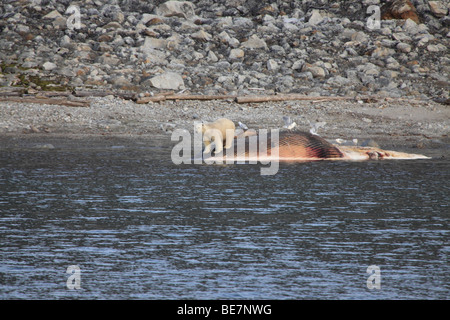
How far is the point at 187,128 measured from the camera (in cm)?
2441

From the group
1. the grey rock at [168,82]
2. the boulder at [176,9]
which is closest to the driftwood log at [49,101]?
the grey rock at [168,82]

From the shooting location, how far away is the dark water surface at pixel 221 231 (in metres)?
7.82

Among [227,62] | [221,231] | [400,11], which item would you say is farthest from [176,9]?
[221,231]

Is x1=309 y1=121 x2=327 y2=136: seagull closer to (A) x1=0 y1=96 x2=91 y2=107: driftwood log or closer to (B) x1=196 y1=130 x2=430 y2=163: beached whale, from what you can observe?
(B) x1=196 y1=130 x2=430 y2=163: beached whale

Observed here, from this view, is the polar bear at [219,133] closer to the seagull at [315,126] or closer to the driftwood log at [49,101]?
the seagull at [315,126]

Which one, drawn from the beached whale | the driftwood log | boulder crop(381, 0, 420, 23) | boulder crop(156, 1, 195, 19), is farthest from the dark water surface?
boulder crop(381, 0, 420, 23)

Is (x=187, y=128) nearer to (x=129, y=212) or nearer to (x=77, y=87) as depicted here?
(x=77, y=87)

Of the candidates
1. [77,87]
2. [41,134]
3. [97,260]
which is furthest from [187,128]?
[97,260]

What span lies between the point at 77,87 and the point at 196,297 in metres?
22.9

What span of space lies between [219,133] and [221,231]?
7.99 metres

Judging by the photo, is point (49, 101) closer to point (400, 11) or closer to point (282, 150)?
point (282, 150)

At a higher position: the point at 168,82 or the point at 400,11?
the point at 400,11

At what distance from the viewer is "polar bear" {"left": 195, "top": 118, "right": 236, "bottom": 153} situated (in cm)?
1823

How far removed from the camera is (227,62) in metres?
33.0
